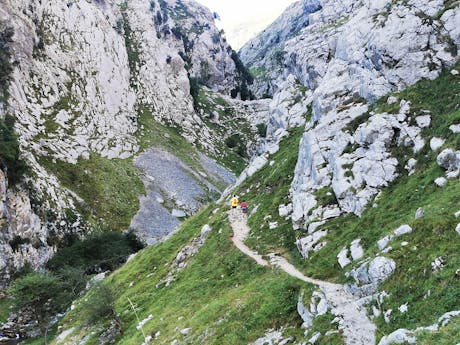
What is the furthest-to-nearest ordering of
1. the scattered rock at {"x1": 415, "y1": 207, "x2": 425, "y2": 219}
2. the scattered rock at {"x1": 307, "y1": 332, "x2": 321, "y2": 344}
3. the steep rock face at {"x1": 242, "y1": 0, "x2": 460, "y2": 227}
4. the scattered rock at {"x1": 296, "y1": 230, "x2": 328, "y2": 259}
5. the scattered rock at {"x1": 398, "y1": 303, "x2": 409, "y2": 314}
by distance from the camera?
the steep rock face at {"x1": 242, "y1": 0, "x2": 460, "y2": 227} < the scattered rock at {"x1": 296, "y1": 230, "x2": 328, "y2": 259} < the scattered rock at {"x1": 415, "y1": 207, "x2": 425, "y2": 219} < the scattered rock at {"x1": 307, "y1": 332, "x2": 321, "y2": 344} < the scattered rock at {"x1": 398, "y1": 303, "x2": 409, "y2": 314}

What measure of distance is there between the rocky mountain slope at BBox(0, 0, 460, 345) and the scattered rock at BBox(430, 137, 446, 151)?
0.19m

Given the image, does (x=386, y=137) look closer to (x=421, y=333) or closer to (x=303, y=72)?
(x=421, y=333)

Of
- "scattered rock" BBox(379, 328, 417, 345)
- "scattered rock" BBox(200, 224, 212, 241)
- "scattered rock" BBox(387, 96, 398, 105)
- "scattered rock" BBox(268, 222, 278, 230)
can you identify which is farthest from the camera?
"scattered rock" BBox(200, 224, 212, 241)

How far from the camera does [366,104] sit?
5259 cm

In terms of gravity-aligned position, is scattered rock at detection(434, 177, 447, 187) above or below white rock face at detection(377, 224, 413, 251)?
below

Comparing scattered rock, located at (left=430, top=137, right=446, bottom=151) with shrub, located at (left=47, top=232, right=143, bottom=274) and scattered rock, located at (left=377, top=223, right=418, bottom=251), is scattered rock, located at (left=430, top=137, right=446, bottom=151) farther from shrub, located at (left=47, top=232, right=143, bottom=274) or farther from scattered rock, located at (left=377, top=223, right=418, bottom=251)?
shrub, located at (left=47, top=232, right=143, bottom=274)

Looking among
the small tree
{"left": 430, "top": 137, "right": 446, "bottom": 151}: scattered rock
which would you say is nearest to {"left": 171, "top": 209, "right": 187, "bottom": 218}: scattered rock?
the small tree

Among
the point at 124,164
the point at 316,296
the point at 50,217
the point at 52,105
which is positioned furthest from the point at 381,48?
the point at 52,105

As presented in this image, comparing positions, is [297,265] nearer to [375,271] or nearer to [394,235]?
[394,235]

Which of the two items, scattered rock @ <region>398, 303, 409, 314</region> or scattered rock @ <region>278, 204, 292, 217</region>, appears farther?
scattered rock @ <region>278, 204, 292, 217</region>

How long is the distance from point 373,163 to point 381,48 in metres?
22.3

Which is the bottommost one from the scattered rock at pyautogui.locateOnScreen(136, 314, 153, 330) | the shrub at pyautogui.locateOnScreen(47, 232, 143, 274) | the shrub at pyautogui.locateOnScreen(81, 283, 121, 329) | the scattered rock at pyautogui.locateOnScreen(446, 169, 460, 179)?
the scattered rock at pyautogui.locateOnScreen(446, 169, 460, 179)

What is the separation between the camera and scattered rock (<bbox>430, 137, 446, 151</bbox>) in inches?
1467

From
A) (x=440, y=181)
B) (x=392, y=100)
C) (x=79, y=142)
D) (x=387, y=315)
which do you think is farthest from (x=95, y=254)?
(x=387, y=315)
